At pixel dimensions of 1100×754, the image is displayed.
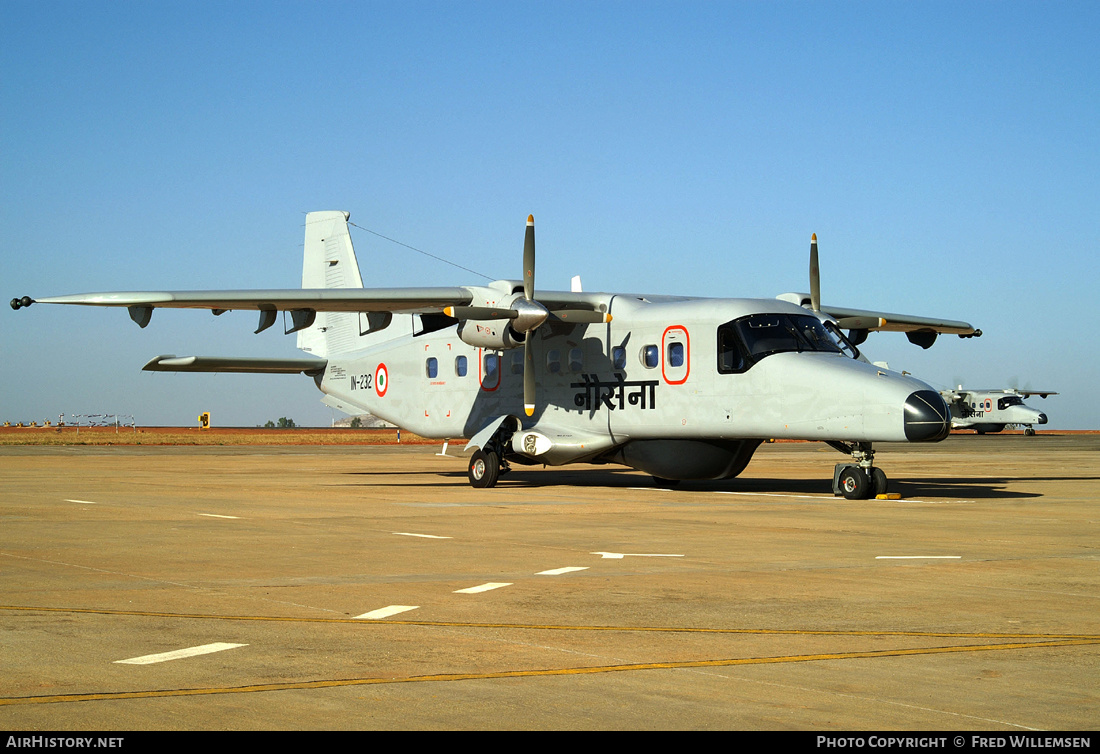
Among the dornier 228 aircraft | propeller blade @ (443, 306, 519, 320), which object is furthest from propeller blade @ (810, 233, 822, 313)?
propeller blade @ (443, 306, 519, 320)

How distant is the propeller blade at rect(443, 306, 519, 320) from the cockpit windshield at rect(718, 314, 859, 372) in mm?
4244

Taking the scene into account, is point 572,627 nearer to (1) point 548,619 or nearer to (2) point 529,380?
(1) point 548,619

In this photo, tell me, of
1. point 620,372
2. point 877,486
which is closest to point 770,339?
point 877,486

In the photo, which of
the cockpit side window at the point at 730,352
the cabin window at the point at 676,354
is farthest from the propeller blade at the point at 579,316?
the cockpit side window at the point at 730,352

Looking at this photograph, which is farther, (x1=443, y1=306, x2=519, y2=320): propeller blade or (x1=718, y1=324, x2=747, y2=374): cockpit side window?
(x1=443, y1=306, x2=519, y2=320): propeller blade

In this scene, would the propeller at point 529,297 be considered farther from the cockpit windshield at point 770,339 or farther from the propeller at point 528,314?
the cockpit windshield at point 770,339

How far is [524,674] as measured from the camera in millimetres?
5668

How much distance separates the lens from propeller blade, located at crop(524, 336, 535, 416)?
72.2 feet

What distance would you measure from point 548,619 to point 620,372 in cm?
1490

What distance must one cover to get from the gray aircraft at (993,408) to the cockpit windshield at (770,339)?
169 ft

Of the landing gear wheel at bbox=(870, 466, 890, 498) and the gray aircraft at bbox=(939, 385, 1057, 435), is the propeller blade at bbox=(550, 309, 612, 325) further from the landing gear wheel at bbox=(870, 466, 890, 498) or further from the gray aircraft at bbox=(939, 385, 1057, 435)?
the gray aircraft at bbox=(939, 385, 1057, 435)

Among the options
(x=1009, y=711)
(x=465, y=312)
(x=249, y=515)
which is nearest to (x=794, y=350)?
(x=465, y=312)

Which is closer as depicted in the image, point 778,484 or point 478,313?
point 478,313

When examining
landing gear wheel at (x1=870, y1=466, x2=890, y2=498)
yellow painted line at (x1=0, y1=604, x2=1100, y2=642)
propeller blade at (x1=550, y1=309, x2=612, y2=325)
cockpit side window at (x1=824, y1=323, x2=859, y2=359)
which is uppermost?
propeller blade at (x1=550, y1=309, x2=612, y2=325)
